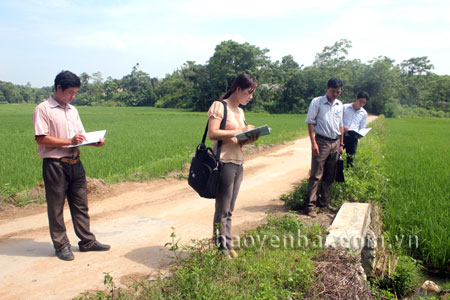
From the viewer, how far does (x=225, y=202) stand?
3.31m

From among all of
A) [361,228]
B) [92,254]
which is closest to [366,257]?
[361,228]

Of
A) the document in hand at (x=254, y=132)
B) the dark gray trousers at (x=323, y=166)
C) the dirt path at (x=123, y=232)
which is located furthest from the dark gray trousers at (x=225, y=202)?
the dark gray trousers at (x=323, y=166)

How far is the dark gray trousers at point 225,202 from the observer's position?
10.7 feet

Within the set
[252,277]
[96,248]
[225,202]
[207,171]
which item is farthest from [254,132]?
[96,248]

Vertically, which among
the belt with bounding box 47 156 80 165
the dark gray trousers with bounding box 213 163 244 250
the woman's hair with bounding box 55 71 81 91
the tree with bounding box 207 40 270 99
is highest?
the tree with bounding box 207 40 270 99

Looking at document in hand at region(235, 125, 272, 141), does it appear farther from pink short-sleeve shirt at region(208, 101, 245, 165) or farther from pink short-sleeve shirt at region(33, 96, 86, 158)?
pink short-sleeve shirt at region(33, 96, 86, 158)

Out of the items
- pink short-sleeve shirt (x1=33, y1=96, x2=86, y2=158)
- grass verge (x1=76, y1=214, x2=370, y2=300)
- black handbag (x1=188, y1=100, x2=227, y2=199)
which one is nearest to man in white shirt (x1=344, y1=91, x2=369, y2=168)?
grass verge (x1=76, y1=214, x2=370, y2=300)

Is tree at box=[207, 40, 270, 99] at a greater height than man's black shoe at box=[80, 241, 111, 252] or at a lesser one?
greater

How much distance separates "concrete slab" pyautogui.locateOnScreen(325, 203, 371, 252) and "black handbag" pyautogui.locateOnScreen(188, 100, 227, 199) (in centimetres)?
137

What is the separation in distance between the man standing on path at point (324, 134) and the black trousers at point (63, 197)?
2940 mm

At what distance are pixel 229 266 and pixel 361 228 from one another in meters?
1.72

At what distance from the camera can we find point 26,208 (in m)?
5.63

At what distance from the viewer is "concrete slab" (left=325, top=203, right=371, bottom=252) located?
12.1ft

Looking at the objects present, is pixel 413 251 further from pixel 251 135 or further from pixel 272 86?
pixel 272 86
